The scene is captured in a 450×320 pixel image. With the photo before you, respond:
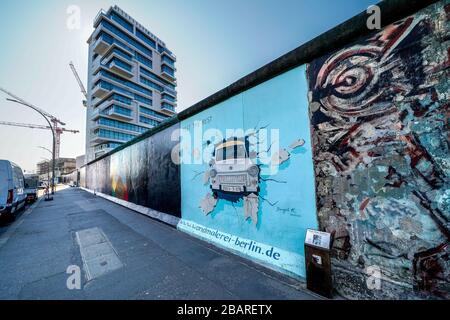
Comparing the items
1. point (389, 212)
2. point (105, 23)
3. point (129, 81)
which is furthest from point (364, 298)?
point (105, 23)

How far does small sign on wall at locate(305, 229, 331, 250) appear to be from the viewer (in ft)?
8.37

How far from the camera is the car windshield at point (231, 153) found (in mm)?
4134

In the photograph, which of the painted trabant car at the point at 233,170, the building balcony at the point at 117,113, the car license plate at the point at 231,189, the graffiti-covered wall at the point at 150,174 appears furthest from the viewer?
the building balcony at the point at 117,113

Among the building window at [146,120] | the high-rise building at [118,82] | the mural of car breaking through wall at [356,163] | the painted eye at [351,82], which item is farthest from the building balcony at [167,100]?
the painted eye at [351,82]

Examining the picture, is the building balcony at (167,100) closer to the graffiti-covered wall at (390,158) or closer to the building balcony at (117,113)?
the building balcony at (117,113)

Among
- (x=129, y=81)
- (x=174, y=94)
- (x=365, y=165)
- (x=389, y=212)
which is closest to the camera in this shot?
(x=389, y=212)

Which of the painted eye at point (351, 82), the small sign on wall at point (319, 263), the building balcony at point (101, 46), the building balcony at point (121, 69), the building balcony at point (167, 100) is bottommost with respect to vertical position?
the small sign on wall at point (319, 263)

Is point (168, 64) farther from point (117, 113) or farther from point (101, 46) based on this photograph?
point (117, 113)

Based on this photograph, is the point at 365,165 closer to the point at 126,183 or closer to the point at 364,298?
the point at 364,298

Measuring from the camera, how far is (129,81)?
47438mm

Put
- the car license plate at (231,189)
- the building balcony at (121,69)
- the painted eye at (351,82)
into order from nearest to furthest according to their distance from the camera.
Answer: the painted eye at (351,82)
the car license plate at (231,189)
the building balcony at (121,69)

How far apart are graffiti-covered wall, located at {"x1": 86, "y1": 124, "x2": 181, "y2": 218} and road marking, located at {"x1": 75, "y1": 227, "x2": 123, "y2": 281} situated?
2.28m

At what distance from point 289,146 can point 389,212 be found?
1680mm

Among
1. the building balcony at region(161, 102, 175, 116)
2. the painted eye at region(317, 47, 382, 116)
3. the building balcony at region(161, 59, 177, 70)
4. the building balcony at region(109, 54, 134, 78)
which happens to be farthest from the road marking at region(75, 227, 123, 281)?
the building balcony at region(161, 59, 177, 70)
